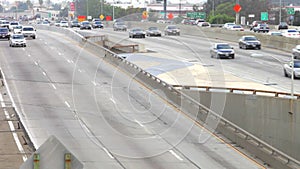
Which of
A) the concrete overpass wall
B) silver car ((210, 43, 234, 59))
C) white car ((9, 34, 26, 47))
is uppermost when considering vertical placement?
white car ((9, 34, 26, 47))

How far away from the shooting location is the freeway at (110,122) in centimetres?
2577

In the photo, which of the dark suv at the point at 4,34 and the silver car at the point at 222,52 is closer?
the silver car at the point at 222,52

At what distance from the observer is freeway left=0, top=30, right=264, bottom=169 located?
25.8 meters

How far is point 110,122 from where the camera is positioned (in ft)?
108

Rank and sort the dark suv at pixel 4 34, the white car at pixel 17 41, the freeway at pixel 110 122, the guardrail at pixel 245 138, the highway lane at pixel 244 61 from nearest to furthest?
1. the guardrail at pixel 245 138
2. the freeway at pixel 110 122
3. the highway lane at pixel 244 61
4. the white car at pixel 17 41
5. the dark suv at pixel 4 34

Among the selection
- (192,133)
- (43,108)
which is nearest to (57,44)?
(43,108)

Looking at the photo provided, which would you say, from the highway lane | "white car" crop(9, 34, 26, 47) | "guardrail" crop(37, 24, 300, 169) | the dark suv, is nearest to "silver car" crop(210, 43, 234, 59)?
the highway lane

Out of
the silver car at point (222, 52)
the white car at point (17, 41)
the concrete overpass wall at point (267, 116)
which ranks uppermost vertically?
the white car at point (17, 41)

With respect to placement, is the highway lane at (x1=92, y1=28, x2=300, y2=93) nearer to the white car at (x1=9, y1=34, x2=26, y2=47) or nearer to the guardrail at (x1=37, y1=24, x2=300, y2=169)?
the guardrail at (x1=37, y1=24, x2=300, y2=169)

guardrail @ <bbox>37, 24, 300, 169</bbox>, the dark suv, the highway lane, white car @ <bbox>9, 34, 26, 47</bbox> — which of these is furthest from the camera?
the dark suv

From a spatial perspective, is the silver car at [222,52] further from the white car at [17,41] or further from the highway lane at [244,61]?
the white car at [17,41]

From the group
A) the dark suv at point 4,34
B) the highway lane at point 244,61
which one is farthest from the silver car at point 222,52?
the dark suv at point 4,34

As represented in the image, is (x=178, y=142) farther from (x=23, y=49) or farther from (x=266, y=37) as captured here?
(x=266, y=37)

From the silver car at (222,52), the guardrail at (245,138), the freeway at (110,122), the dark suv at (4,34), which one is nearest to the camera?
the guardrail at (245,138)
